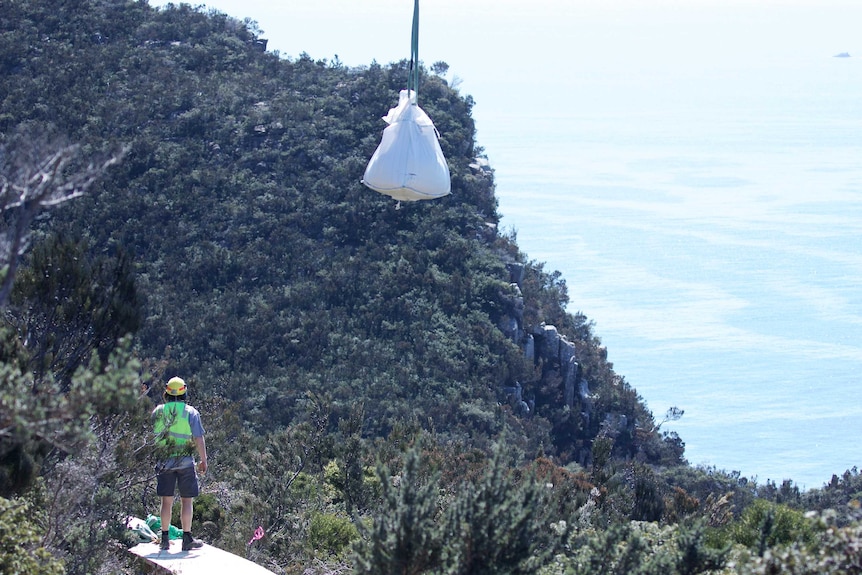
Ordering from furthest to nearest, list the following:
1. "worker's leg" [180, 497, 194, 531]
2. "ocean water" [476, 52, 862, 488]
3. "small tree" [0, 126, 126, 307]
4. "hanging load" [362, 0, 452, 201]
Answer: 1. "ocean water" [476, 52, 862, 488]
2. "hanging load" [362, 0, 452, 201]
3. "worker's leg" [180, 497, 194, 531]
4. "small tree" [0, 126, 126, 307]

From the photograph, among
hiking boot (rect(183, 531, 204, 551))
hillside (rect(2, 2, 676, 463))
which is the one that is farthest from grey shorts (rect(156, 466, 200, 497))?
hillside (rect(2, 2, 676, 463))

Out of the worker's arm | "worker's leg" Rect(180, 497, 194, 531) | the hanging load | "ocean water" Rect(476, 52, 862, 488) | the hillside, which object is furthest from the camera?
"ocean water" Rect(476, 52, 862, 488)

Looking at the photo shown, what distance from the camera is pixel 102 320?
1002cm

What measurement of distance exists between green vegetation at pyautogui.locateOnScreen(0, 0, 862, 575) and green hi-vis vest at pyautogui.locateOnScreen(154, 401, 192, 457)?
301 mm

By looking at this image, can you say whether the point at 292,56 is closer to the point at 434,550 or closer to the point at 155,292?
the point at 155,292

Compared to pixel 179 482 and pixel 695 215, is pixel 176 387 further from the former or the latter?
pixel 695 215

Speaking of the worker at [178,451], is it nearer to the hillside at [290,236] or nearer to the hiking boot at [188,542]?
the hiking boot at [188,542]

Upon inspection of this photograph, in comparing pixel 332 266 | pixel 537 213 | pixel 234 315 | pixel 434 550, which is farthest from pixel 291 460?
pixel 537 213

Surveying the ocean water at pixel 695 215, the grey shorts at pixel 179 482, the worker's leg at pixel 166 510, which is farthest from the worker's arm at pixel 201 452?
the ocean water at pixel 695 215

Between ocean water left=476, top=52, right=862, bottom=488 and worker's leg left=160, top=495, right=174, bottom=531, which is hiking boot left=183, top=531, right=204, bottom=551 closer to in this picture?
worker's leg left=160, top=495, right=174, bottom=531

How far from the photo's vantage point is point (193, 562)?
752 centimetres

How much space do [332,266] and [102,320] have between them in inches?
667

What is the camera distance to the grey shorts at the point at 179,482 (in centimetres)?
773

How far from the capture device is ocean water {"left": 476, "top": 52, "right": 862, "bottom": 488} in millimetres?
35844
